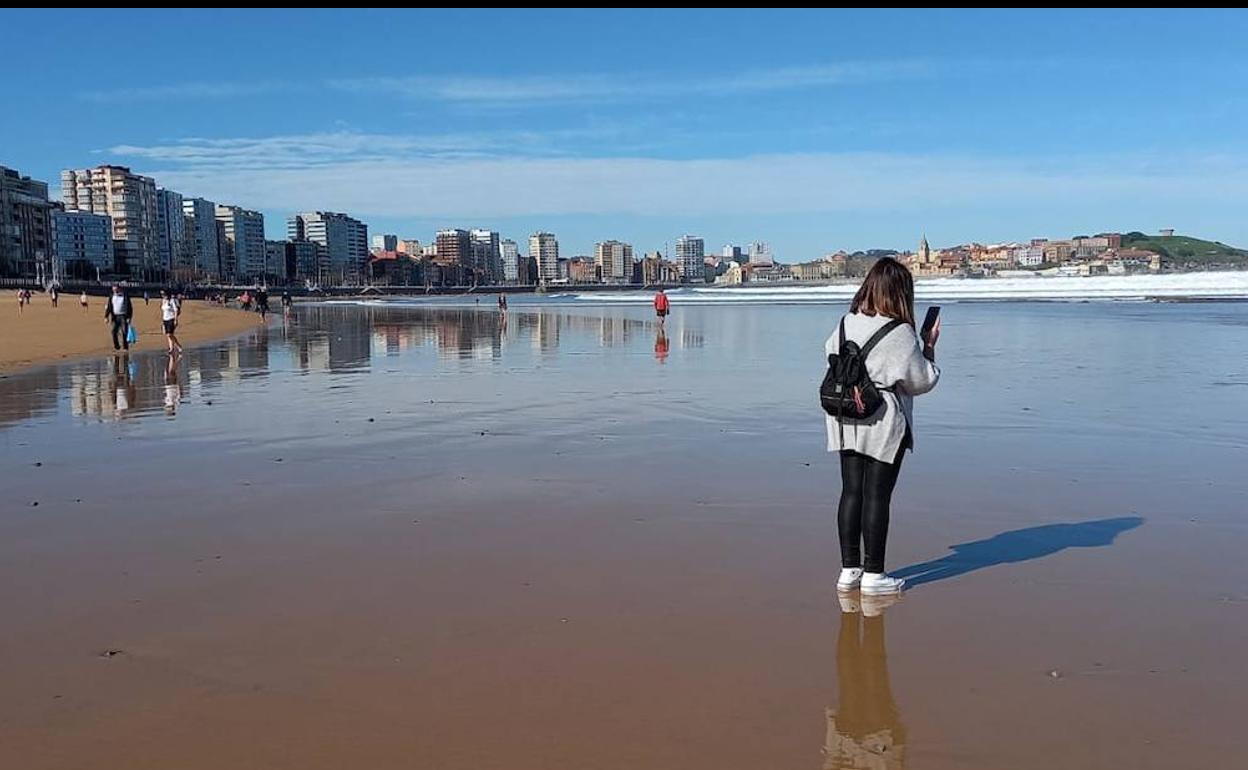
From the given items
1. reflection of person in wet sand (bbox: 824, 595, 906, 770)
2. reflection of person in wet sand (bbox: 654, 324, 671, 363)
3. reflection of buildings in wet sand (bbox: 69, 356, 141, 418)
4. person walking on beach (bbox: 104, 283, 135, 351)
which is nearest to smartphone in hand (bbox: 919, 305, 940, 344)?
reflection of person in wet sand (bbox: 824, 595, 906, 770)

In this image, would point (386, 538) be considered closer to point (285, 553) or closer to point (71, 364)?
point (285, 553)

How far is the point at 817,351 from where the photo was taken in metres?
19.4

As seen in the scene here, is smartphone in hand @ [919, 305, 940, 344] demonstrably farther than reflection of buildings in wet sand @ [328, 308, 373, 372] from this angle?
No

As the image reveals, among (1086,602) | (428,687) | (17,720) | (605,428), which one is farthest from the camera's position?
(605,428)

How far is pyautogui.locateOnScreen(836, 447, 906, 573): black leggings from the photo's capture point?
436 centimetres

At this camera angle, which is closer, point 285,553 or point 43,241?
point 285,553

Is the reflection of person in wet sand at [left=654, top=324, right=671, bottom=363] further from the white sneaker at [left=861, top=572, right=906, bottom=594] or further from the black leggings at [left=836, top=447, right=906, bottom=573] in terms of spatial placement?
the white sneaker at [left=861, top=572, right=906, bottom=594]

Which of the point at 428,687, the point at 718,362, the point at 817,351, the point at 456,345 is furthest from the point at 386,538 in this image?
the point at 456,345

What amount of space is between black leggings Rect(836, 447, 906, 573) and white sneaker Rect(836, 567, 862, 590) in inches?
1.3

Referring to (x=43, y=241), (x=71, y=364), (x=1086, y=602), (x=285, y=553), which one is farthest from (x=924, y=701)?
(x=43, y=241)

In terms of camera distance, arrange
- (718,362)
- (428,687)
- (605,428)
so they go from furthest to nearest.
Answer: (718,362)
(605,428)
(428,687)

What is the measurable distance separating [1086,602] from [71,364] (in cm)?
1803

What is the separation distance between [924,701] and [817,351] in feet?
54.1

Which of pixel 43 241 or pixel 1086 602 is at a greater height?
pixel 43 241
